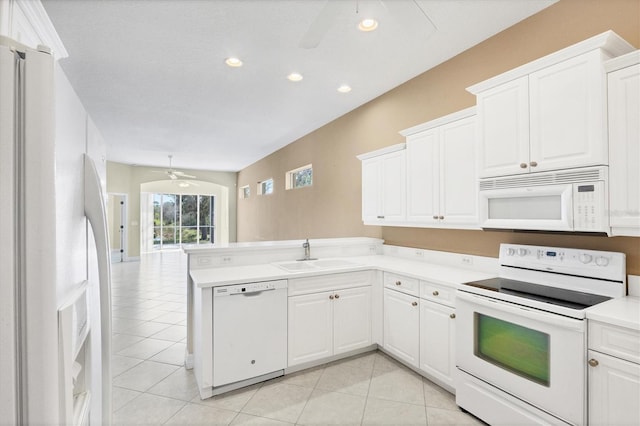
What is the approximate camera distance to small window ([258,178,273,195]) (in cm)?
776

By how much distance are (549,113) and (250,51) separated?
2.57 metres

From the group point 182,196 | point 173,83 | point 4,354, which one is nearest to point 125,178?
point 182,196

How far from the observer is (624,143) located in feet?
5.63

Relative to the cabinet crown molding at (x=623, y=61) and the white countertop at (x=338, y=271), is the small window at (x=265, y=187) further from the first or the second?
the cabinet crown molding at (x=623, y=61)

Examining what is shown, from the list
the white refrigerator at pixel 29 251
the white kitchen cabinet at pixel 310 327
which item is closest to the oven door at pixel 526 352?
the white kitchen cabinet at pixel 310 327

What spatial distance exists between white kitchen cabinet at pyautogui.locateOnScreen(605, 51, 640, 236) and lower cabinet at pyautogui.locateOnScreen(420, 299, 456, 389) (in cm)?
120

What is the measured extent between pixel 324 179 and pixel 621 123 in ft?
12.6

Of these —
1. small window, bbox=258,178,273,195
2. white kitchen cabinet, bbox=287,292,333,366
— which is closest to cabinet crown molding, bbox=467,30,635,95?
white kitchen cabinet, bbox=287,292,333,366

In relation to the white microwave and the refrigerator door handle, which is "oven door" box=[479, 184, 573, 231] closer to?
the white microwave

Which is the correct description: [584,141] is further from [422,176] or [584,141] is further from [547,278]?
[422,176]

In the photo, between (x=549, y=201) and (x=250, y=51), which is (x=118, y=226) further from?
(x=549, y=201)

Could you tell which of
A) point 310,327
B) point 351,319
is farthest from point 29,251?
point 351,319

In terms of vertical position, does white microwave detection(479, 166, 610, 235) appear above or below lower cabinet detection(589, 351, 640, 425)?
above

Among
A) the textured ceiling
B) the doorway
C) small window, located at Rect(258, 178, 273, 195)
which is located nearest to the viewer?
the textured ceiling
